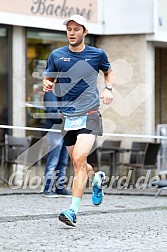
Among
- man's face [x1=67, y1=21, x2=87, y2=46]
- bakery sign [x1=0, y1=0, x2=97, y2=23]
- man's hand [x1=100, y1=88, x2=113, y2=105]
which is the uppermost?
bakery sign [x1=0, y1=0, x2=97, y2=23]

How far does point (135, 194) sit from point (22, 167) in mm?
2542

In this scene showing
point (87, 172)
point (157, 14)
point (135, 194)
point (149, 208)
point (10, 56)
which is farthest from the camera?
point (157, 14)

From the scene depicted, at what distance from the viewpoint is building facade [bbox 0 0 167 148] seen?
50.0 feet

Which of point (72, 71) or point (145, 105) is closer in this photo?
point (72, 71)

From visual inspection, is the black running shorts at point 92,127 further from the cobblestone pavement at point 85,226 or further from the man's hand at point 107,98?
the cobblestone pavement at point 85,226

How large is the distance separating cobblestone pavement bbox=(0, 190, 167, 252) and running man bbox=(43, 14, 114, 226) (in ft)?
2.31

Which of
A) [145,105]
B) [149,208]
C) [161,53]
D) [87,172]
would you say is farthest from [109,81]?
[161,53]

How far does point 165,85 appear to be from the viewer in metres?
20.0

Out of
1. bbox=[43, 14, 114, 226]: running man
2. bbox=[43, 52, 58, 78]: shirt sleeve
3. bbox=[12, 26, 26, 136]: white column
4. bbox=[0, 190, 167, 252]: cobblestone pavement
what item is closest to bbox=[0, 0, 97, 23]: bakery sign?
bbox=[12, 26, 26, 136]: white column

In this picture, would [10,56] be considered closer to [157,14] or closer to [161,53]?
[157,14]

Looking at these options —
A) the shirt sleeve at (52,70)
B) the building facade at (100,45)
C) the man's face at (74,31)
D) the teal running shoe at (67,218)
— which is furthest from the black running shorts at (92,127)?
the building facade at (100,45)

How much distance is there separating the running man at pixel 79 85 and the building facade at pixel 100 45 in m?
6.04

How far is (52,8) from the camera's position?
15602 mm

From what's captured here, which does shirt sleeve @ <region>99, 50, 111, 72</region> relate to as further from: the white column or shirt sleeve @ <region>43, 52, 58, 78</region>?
the white column
